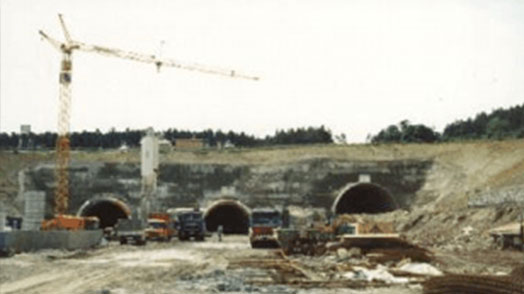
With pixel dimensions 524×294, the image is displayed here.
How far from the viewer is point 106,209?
6488 centimetres

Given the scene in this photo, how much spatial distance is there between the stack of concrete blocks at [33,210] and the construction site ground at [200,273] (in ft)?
58.7

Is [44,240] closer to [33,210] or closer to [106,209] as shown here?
[33,210]

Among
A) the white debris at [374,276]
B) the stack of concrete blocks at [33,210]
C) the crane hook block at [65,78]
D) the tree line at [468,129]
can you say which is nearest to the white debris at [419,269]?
the white debris at [374,276]

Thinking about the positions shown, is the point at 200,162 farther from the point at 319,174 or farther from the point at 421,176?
the point at 421,176

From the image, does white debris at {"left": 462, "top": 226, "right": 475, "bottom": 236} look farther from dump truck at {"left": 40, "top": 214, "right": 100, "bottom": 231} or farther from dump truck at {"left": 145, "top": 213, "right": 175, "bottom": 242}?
dump truck at {"left": 40, "top": 214, "right": 100, "bottom": 231}

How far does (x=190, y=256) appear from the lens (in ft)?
104

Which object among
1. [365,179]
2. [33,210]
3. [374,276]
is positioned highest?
[365,179]

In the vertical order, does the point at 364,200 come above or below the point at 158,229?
above

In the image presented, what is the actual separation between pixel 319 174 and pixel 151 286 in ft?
135

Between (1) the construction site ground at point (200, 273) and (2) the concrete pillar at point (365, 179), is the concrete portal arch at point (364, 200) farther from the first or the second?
(1) the construction site ground at point (200, 273)

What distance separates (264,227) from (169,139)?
70.1m

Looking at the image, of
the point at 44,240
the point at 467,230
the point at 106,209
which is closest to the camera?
the point at 44,240

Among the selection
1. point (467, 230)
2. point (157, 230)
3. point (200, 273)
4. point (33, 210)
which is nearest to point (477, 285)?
point (200, 273)

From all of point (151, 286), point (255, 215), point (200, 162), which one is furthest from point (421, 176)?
point (151, 286)
